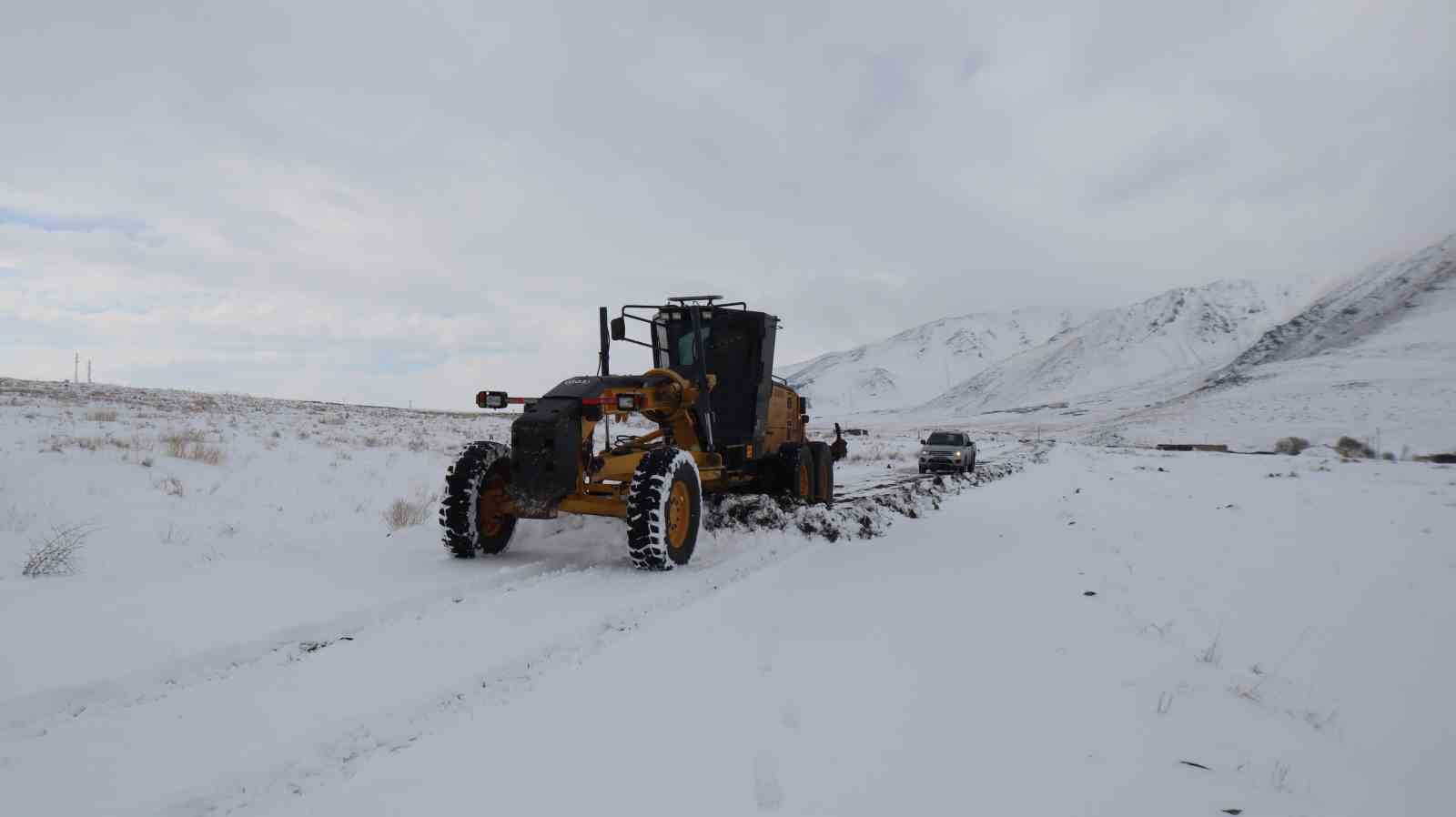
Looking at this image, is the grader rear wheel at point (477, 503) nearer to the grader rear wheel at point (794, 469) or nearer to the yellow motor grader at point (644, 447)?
the yellow motor grader at point (644, 447)

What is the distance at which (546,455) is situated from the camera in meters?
6.42

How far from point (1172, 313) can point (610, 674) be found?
17387 cm

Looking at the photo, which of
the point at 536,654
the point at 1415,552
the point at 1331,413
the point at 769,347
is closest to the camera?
the point at 536,654

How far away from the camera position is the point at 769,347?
9648 millimetres

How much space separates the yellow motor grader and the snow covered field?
0.43 metres

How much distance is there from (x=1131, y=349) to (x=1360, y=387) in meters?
Answer: 94.7

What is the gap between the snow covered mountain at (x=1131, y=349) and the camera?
119 m

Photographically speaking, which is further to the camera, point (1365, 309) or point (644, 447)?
point (1365, 309)

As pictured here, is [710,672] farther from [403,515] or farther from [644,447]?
[403,515]

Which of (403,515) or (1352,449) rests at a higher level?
(1352,449)

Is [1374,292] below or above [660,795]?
above

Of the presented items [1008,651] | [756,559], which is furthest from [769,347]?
[1008,651]

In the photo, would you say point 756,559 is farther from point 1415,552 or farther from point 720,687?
point 1415,552

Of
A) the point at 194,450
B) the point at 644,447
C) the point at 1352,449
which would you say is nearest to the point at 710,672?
the point at 644,447
